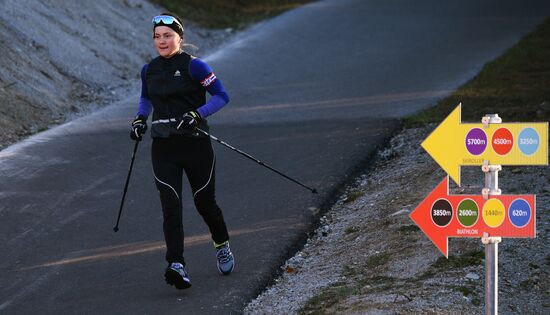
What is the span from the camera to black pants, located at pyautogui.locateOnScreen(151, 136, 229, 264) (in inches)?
303

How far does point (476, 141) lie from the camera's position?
5473mm

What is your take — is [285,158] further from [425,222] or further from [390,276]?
[425,222]

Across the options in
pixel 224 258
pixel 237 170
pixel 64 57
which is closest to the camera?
pixel 224 258

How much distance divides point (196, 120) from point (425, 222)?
2.56m

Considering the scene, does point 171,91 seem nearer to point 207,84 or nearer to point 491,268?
point 207,84

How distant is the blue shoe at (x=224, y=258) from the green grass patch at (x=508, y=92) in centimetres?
490

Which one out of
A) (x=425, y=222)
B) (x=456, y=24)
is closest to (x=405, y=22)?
(x=456, y=24)

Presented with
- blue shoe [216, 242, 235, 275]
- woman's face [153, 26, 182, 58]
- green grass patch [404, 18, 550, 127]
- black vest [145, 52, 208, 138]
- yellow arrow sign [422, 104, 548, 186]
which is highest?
green grass patch [404, 18, 550, 127]

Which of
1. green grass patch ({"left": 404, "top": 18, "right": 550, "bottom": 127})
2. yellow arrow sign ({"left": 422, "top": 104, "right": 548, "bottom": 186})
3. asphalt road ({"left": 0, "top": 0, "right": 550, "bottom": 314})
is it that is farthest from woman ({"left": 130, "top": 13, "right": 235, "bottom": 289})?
green grass patch ({"left": 404, "top": 18, "right": 550, "bottom": 127})

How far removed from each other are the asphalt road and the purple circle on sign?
2625 millimetres

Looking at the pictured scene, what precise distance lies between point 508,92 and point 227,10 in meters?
9.80

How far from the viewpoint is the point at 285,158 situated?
11656 mm

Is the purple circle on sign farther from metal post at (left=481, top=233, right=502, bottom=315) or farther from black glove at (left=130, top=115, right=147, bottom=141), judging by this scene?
black glove at (left=130, top=115, right=147, bottom=141)

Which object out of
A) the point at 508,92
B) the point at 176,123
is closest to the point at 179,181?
the point at 176,123
